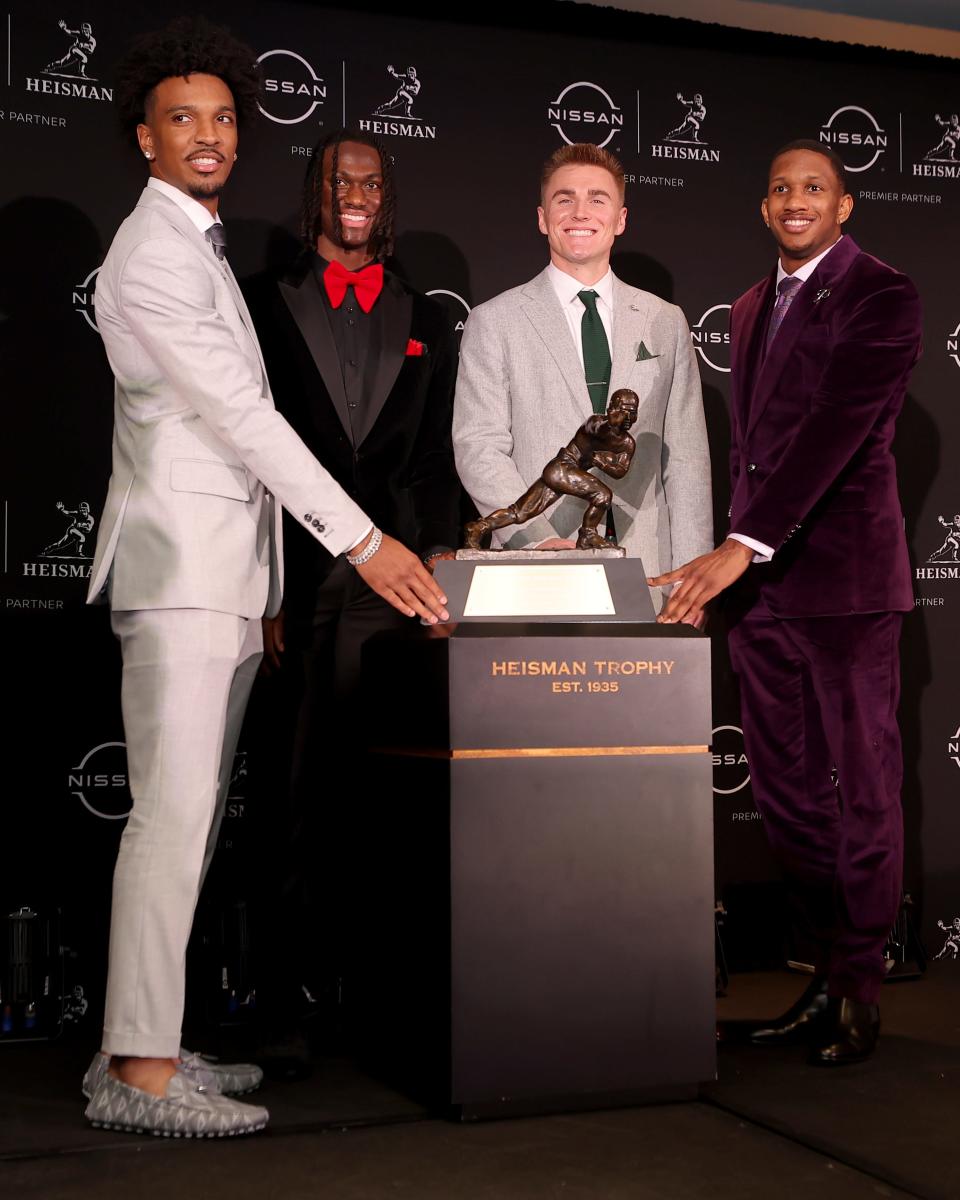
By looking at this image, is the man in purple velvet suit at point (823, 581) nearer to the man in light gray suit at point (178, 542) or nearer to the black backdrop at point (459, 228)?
the man in light gray suit at point (178, 542)

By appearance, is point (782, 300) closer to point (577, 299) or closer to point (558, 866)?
point (577, 299)

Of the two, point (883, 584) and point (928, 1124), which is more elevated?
point (883, 584)

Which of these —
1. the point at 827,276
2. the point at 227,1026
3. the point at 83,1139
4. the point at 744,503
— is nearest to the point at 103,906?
the point at 227,1026

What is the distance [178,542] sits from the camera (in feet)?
8.97

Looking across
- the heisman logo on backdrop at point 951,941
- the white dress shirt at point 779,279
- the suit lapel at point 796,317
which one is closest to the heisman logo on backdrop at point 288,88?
the white dress shirt at point 779,279

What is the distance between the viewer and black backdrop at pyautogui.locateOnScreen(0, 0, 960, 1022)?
403 centimetres

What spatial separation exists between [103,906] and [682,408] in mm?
2118

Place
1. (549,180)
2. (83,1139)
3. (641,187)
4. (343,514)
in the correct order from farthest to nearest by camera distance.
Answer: (641,187)
(549,180)
(343,514)
(83,1139)

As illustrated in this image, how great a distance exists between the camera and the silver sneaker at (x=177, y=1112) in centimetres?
262

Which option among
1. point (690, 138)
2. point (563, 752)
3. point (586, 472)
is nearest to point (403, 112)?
point (690, 138)

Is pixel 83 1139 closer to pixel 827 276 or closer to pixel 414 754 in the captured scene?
pixel 414 754

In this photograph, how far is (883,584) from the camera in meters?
3.36

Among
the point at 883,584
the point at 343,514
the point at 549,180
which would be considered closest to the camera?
the point at 343,514

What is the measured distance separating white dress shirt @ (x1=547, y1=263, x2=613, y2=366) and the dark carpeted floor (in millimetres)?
1831
